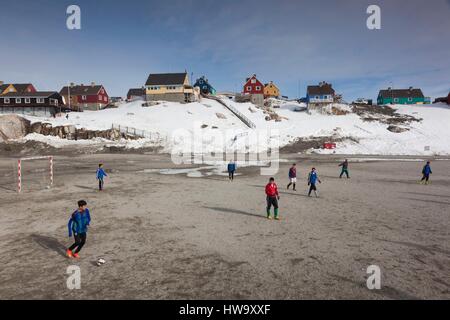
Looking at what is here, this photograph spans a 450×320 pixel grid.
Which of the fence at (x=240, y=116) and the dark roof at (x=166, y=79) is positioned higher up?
the dark roof at (x=166, y=79)

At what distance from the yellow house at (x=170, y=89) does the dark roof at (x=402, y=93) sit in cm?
6957

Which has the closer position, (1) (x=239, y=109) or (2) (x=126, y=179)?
(2) (x=126, y=179)

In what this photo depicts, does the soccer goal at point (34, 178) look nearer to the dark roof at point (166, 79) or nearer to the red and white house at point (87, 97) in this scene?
the dark roof at point (166, 79)

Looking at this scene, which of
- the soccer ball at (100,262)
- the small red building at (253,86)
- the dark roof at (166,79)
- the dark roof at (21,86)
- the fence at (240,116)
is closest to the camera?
the soccer ball at (100,262)

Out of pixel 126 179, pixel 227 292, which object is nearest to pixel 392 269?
pixel 227 292

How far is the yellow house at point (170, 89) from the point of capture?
6931 centimetres

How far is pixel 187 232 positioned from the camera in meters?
9.85

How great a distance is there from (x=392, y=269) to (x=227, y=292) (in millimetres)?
4699

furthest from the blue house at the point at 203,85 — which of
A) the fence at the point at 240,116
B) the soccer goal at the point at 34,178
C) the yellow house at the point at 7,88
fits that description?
the soccer goal at the point at 34,178

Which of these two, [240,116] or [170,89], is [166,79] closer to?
[170,89]

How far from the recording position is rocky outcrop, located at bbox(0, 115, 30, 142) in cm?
4109

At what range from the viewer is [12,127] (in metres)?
41.8

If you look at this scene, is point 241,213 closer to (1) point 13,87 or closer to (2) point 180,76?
(2) point 180,76
